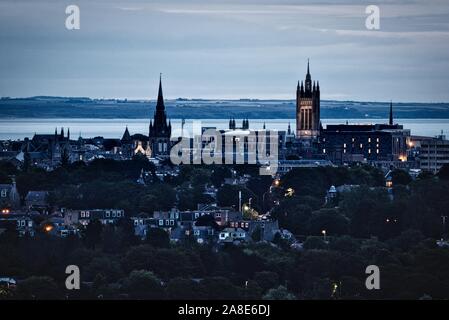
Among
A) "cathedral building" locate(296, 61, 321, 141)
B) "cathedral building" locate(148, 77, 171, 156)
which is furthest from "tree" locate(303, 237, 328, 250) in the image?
"cathedral building" locate(296, 61, 321, 141)

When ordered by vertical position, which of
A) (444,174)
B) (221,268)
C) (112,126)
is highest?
(112,126)

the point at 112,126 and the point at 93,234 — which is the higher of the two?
the point at 112,126

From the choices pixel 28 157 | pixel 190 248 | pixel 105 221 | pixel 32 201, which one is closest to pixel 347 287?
pixel 190 248

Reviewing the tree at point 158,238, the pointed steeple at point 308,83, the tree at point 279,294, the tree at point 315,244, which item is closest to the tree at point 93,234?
the tree at point 158,238

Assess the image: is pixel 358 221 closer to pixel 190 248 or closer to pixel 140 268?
pixel 190 248

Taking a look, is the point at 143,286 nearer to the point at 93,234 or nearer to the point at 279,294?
the point at 279,294

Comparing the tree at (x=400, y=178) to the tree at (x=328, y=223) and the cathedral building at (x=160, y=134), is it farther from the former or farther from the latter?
the cathedral building at (x=160, y=134)

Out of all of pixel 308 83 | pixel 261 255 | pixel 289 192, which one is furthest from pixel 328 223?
pixel 308 83
